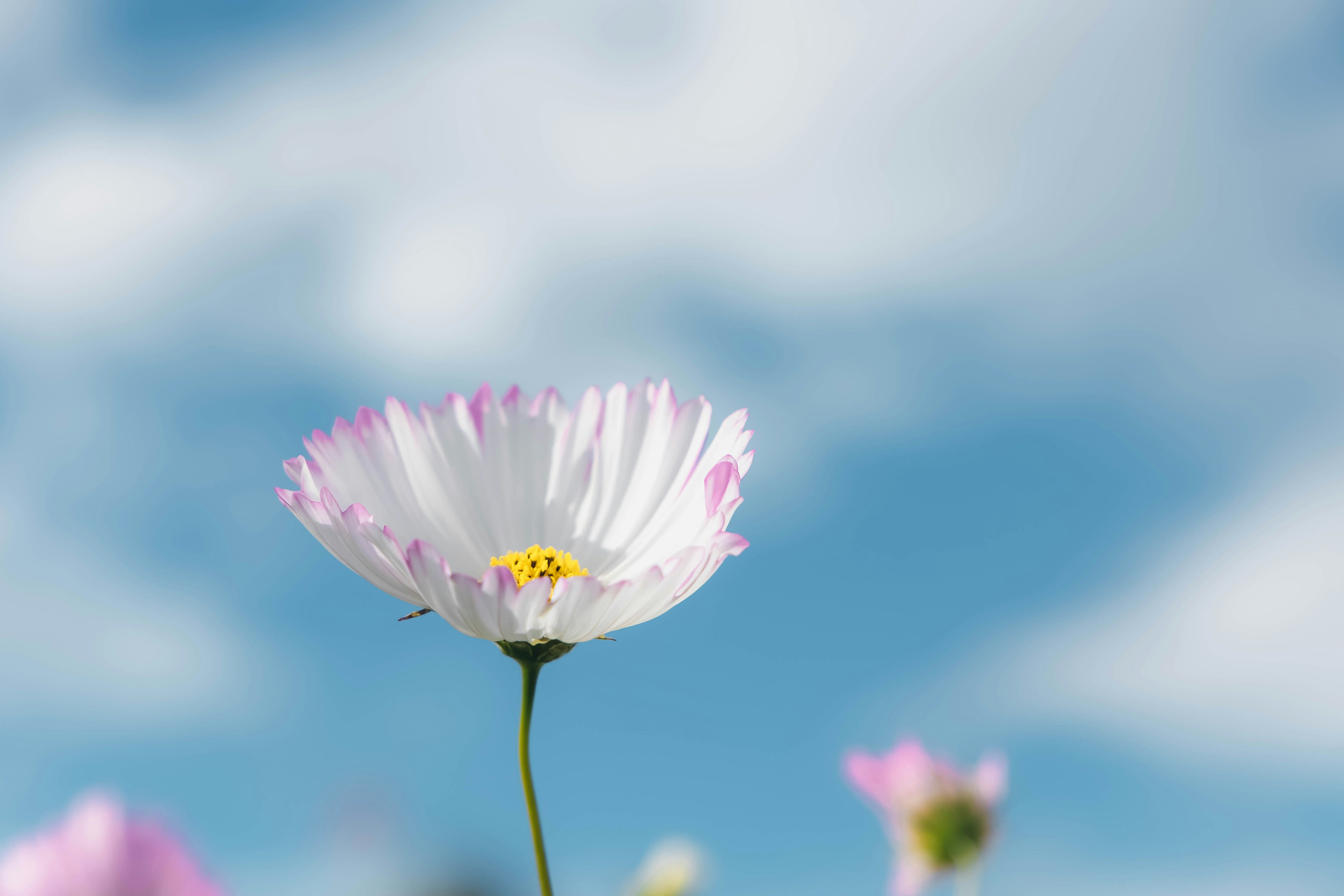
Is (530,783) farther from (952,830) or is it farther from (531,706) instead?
(952,830)

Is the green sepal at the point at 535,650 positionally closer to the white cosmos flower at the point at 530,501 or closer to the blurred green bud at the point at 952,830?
the white cosmos flower at the point at 530,501

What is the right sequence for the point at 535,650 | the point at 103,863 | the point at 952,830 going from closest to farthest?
the point at 103,863
the point at 535,650
the point at 952,830

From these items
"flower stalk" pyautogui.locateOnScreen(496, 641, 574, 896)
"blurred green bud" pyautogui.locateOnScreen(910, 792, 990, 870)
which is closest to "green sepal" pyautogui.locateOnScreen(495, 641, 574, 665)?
"flower stalk" pyautogui.locateOnScreen(496, 641, 574, 896)

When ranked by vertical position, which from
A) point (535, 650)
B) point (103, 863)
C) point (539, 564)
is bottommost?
point (103, 863)

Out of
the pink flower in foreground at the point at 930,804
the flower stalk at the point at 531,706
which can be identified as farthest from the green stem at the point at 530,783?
the pink flower in foreground at the point at 930,804

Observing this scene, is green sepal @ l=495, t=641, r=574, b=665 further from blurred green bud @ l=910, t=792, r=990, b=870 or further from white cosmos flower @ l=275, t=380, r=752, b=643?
blurred green bud @ l=910, t=792, r=990, b=870

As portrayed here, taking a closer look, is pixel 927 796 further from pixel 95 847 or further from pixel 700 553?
pixel 95 847

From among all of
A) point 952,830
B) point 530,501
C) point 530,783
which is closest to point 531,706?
point 530,783
